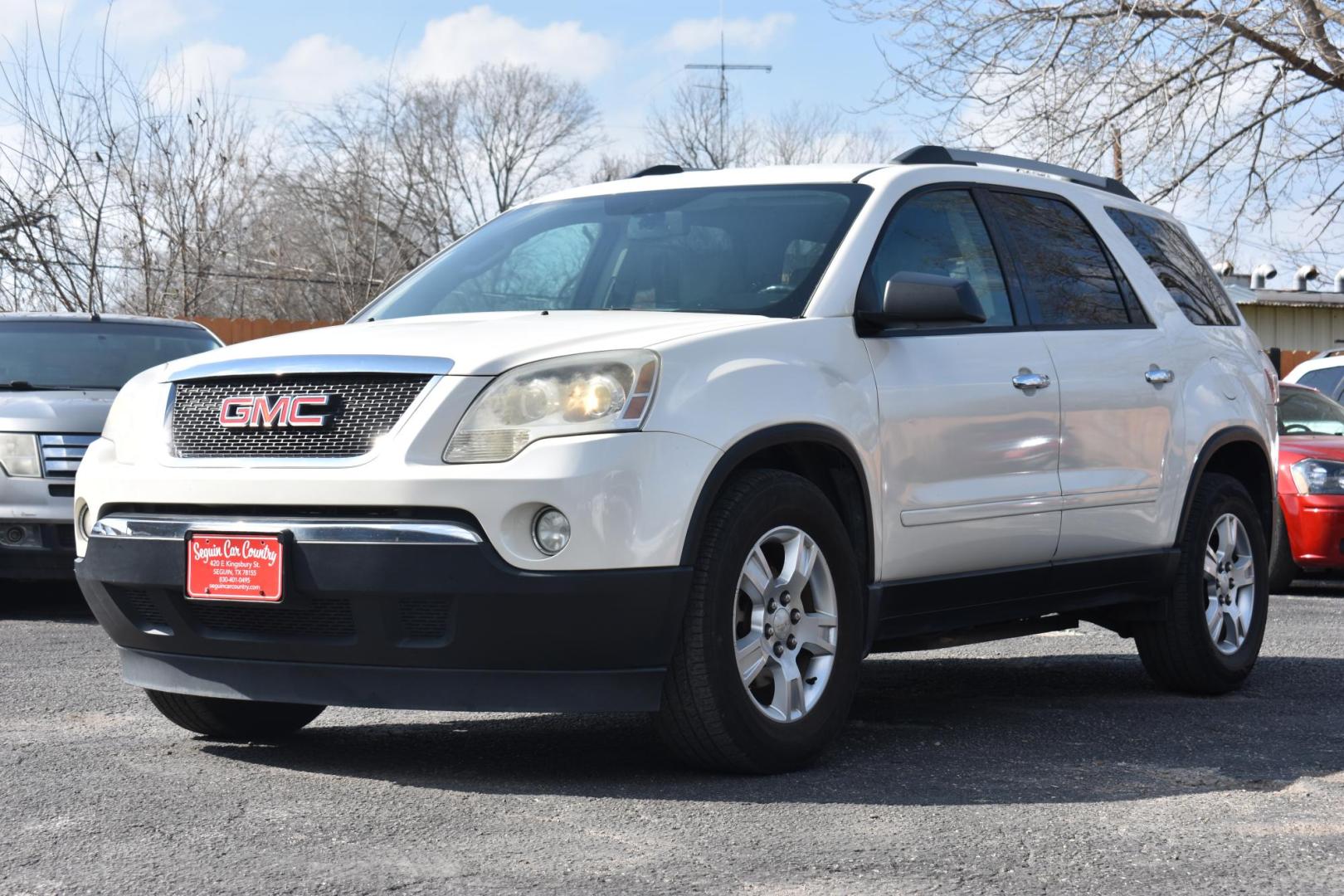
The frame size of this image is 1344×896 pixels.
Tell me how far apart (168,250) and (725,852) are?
2077 cm

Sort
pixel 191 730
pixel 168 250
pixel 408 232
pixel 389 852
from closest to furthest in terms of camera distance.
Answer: pixel 389 852 → pixel 191 730 → pixel 168 250 → pixel 408 232

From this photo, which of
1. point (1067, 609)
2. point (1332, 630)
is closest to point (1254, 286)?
point (1332, 630)

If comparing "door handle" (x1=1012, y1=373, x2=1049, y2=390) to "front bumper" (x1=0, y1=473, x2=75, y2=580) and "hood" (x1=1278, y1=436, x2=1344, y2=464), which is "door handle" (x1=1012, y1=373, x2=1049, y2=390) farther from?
"hood" (x1=1278, y1=436, x2=1344, y2=464)

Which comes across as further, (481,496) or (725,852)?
(481,496)

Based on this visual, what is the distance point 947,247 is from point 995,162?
0.74 m

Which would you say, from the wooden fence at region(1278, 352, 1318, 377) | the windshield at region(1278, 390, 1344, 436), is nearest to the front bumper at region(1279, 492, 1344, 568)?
the windshield at region(1278, 390, 1344, 436)

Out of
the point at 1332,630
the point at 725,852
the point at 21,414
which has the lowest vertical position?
the point at 1332,630

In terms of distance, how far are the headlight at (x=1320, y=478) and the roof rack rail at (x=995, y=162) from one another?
4.47m

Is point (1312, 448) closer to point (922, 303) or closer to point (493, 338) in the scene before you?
point (922, 303)

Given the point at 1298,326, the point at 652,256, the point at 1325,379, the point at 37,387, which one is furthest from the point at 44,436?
the point at 1298,326

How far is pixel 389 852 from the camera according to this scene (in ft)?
12.6

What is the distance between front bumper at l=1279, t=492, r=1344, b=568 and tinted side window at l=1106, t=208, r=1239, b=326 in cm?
400

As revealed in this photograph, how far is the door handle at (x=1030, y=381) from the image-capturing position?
5605 mm

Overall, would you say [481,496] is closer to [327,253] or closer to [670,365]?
[670,365]
